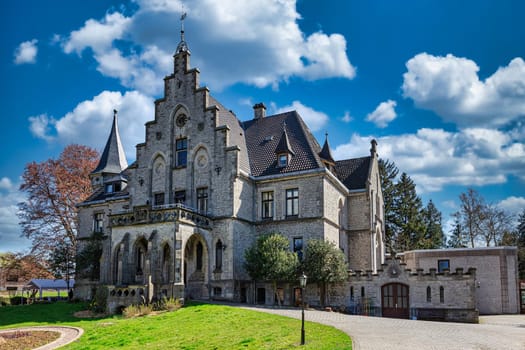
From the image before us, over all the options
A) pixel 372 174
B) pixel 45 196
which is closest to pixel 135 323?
pixel 372 174

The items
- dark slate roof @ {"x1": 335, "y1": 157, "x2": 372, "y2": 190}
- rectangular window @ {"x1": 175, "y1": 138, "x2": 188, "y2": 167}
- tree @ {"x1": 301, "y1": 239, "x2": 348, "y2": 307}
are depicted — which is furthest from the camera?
dark slate roof @ {"x1": 335, "y1": 157, "x2": 372, "y2": 190}

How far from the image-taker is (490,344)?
653 inches

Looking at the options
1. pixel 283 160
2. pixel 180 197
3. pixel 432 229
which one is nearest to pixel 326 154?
pixel 283 160

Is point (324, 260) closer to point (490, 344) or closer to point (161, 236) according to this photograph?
point (161, 236)

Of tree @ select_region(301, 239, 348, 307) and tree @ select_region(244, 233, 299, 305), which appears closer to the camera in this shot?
tree @ select_region(301, 239, 348, 307)

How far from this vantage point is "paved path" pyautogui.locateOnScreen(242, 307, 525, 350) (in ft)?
53.3

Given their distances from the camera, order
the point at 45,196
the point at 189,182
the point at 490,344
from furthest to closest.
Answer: the point at 45,196, the point at 189,182, the point at 490,344

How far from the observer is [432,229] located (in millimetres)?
63969

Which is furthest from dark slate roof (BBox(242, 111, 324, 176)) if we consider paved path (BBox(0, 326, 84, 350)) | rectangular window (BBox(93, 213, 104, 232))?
paved path (BBox(0, 326, 84, 350))

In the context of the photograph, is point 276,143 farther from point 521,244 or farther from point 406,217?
point 521,244

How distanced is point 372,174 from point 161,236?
18.5 m

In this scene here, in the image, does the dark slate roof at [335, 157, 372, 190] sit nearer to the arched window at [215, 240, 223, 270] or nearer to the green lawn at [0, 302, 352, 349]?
the arched window at [215, 240, 223, 270]

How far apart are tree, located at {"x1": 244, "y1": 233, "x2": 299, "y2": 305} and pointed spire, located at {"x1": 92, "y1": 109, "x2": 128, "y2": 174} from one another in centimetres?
1865

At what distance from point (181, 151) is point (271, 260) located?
35.9 ft
